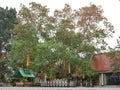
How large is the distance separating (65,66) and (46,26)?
4.81 m

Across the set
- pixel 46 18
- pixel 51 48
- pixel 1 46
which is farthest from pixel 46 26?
pixel 1 46

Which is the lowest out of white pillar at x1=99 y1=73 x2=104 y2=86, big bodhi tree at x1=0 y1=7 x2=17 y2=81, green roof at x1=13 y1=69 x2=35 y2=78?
white pillar at x1=99 y1=73 x2=104 y2=86

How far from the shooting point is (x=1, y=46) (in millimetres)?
44750

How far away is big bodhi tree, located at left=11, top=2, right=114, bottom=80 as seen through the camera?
33094mm

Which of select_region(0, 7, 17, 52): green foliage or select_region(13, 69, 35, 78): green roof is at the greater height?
select_region(0, 7, 17, 52): green foliage

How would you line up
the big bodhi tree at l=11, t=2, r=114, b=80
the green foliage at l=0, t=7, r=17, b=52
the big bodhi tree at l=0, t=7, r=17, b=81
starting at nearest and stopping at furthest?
the big bodhi tree at l=11, t=2, r=114, b=80, the big bodhi tree at l=0, t=7, r=17, b=81, the green foliage at l=0, t=7, r=17, b=52

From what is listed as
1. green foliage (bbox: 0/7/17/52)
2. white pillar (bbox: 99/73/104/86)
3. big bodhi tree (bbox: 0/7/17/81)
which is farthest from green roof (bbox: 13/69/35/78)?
white pillar (bbox: 99/73/104/86)

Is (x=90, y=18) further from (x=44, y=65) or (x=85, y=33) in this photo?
(x=44, y=65)

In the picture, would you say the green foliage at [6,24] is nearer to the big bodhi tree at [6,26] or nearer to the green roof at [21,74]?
the big bodhi tree at [6,26]

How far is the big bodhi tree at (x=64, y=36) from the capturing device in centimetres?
3309

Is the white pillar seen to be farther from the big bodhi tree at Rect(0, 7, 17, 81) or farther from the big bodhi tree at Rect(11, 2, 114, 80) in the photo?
the big bodhi tree at Rect(0, 7, 17, 81)

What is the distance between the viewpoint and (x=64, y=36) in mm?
35031

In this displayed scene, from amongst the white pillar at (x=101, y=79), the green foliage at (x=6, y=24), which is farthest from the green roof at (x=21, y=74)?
the white pillar at (x=101, y=79)

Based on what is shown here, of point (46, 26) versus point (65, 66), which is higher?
point (46, 26)
